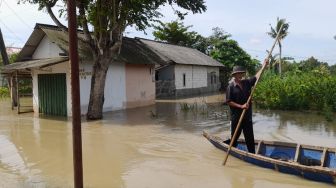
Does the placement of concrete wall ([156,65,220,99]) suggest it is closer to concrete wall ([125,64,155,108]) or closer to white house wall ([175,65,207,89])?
white house wall ([175,65,207,89])

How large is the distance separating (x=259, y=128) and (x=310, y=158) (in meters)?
5.73

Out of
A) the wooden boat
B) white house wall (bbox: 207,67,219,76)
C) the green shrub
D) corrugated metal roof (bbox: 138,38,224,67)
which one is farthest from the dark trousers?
white house wall (bbox: 207,67,219,76)

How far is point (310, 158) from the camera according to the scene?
8.05m

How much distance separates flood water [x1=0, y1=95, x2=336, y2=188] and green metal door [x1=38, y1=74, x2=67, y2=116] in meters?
1.11

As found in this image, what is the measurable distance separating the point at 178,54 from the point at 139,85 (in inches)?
380

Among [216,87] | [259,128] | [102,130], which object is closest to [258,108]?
[259,128]

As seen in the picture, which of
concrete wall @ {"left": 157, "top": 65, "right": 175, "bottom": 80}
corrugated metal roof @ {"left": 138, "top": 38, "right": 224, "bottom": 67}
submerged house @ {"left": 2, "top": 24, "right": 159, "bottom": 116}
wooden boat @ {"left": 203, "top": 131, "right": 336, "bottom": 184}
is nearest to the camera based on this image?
wooden boat @ {"left": 203, "top": 131, "right": 336, "bottom": 184}

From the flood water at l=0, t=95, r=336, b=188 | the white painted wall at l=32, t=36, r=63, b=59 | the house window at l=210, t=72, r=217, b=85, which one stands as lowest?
the flood water at l=0, t=95, r=336, b=188

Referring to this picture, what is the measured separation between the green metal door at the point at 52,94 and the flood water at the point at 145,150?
1.11 m

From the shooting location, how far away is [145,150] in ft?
33.8

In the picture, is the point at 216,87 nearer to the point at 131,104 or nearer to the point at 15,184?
the point at 131,104

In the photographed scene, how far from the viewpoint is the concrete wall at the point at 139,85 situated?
22109mm

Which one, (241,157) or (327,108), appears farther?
(327,108)

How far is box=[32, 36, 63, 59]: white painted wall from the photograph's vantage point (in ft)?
63.4
